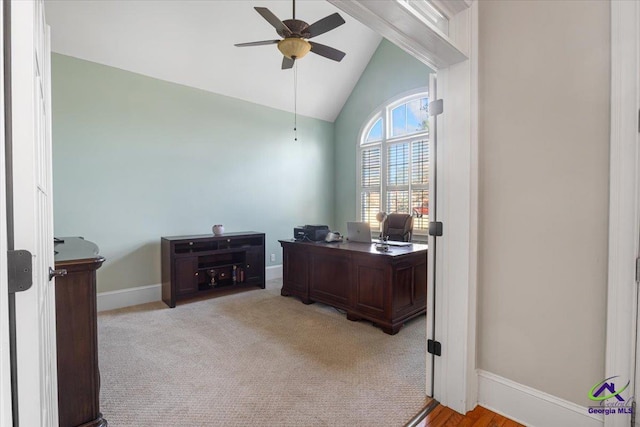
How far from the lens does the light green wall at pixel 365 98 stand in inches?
207

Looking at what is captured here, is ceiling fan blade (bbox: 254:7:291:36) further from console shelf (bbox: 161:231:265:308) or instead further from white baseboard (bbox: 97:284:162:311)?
white baseboard (bbox: 97:284:162:311)

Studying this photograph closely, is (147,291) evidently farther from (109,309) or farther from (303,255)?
(303,255)

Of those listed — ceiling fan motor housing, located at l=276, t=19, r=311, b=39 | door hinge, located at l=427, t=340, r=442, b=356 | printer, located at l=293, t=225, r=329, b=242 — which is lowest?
door hinge, located at l=427, t=340, r=442, b=356

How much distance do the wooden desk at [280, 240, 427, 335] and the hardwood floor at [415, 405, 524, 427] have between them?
1137 mm

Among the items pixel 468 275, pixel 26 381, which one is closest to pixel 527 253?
pixel 468 275

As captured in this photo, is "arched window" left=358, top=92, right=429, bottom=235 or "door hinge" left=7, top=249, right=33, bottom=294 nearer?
"door hinge" left=7, top=249, right=33, bottom=294

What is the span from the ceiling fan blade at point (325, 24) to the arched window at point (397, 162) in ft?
9.39

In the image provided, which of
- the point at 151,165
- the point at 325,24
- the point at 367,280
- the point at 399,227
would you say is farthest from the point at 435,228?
the point at 151,165

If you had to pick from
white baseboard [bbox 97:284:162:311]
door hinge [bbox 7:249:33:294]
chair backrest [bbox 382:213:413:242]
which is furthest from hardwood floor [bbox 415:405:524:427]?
white baseboard [bbox 97:284:162:311]

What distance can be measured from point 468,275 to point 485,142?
810 millimetres

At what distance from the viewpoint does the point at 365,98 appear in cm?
592

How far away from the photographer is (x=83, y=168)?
3.58 meters

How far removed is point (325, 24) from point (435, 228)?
6.58 ft

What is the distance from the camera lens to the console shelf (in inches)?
152
